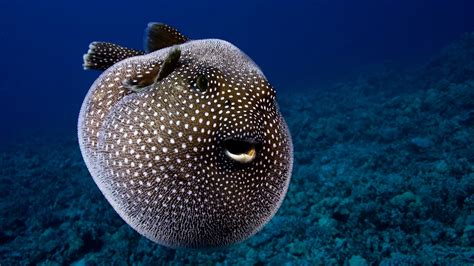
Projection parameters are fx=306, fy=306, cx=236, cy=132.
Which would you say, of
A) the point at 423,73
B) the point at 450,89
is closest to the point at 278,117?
the point at 450,89

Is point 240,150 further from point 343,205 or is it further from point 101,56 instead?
point 343,205

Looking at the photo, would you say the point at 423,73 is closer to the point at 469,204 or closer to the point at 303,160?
the point at 303,160

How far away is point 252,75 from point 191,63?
0.32 meters

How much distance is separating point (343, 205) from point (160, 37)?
564cm

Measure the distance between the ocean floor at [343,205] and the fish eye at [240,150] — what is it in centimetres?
444

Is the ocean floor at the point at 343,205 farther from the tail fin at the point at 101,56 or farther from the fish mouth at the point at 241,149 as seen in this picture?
the fish mouth at the point at 241,149

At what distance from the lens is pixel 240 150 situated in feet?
4.52

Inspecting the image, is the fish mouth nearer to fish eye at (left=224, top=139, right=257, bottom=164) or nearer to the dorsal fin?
fish eye at (left=224, top=139, right=257, bottom=164)

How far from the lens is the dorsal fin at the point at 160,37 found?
2133 millimetres

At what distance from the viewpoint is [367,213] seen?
6145mm

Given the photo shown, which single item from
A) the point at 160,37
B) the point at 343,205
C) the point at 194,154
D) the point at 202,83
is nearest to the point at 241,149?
the point at 194,154

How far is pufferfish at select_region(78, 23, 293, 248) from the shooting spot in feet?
4.38

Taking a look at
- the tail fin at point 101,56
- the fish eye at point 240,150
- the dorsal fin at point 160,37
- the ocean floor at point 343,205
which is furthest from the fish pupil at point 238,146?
the ocean floor at point 343,205

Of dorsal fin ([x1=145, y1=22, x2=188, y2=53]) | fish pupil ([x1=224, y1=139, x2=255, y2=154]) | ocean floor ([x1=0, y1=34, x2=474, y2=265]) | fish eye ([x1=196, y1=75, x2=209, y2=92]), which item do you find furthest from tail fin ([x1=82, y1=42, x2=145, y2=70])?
ocean floor ([x1=0, y1=34, x2=474, y2=265])
